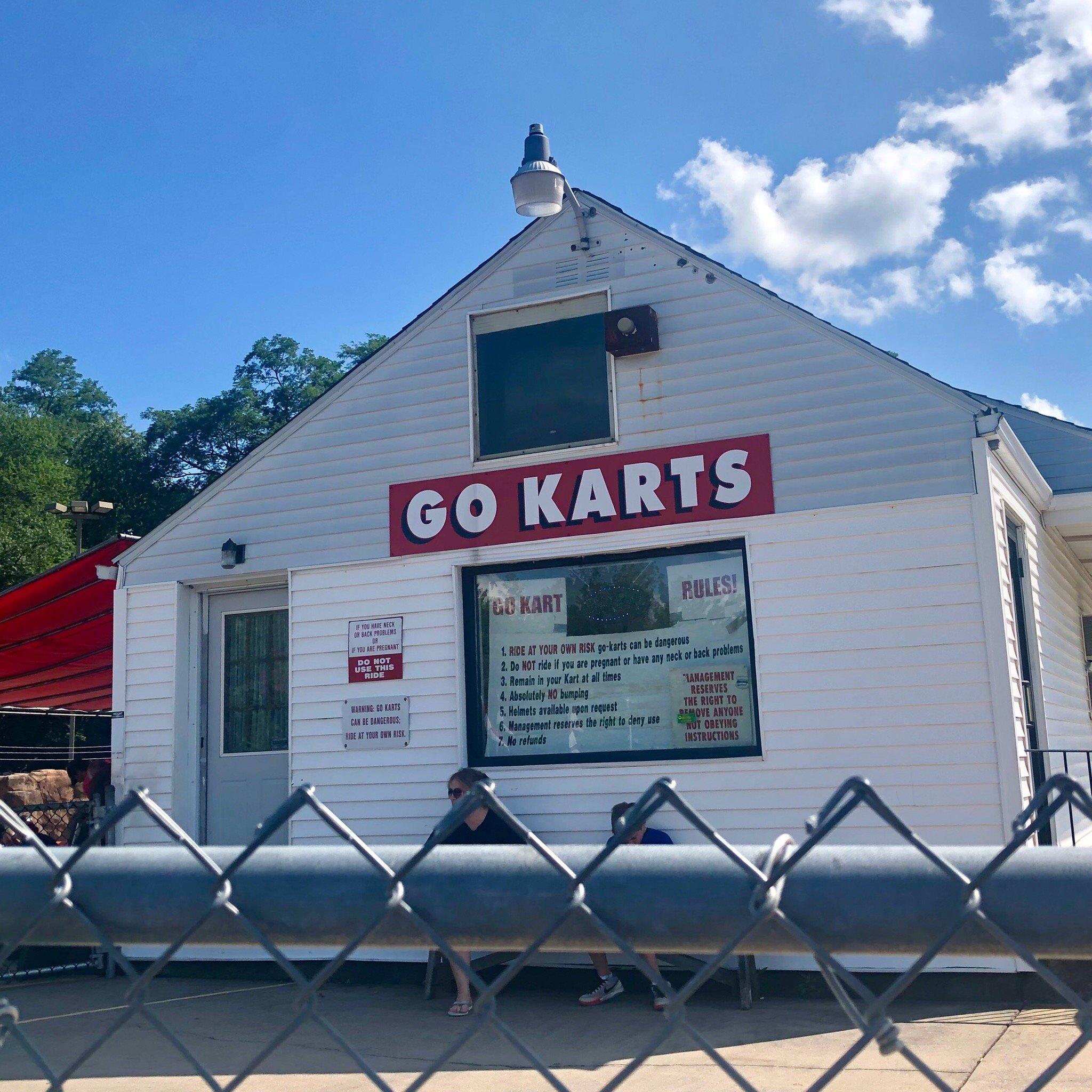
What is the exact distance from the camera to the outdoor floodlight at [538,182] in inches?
296

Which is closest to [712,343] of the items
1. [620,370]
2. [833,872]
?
[620,370]

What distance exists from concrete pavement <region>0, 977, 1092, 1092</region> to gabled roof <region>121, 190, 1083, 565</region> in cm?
365

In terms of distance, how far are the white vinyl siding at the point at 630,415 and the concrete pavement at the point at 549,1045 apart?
315 centimetres

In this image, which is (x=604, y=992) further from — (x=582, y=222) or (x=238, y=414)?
(x=238, y=414)

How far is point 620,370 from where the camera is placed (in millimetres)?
8188

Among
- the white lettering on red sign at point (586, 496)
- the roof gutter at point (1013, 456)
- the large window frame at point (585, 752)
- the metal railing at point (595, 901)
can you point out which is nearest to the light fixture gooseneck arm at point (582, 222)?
the white lettering on red sign at point (586, 496)

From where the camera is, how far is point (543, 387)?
8438 millimetres

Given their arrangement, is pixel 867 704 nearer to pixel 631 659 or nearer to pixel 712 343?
pixel 631 659

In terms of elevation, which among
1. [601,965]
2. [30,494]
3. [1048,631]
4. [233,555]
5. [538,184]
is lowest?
[601,965]

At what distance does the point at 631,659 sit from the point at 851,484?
1.90 meters

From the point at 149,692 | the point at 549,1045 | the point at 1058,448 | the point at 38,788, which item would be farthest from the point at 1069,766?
the point at 38,788

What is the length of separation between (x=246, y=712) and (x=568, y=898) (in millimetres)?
8411

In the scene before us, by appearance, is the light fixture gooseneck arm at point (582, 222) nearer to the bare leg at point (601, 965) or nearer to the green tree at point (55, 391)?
the bare leg at point (601, 965)

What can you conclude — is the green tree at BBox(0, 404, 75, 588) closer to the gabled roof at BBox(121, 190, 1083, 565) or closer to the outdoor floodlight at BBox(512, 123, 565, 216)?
the gabled roof at BBox(121, 190, 1083, 565)
